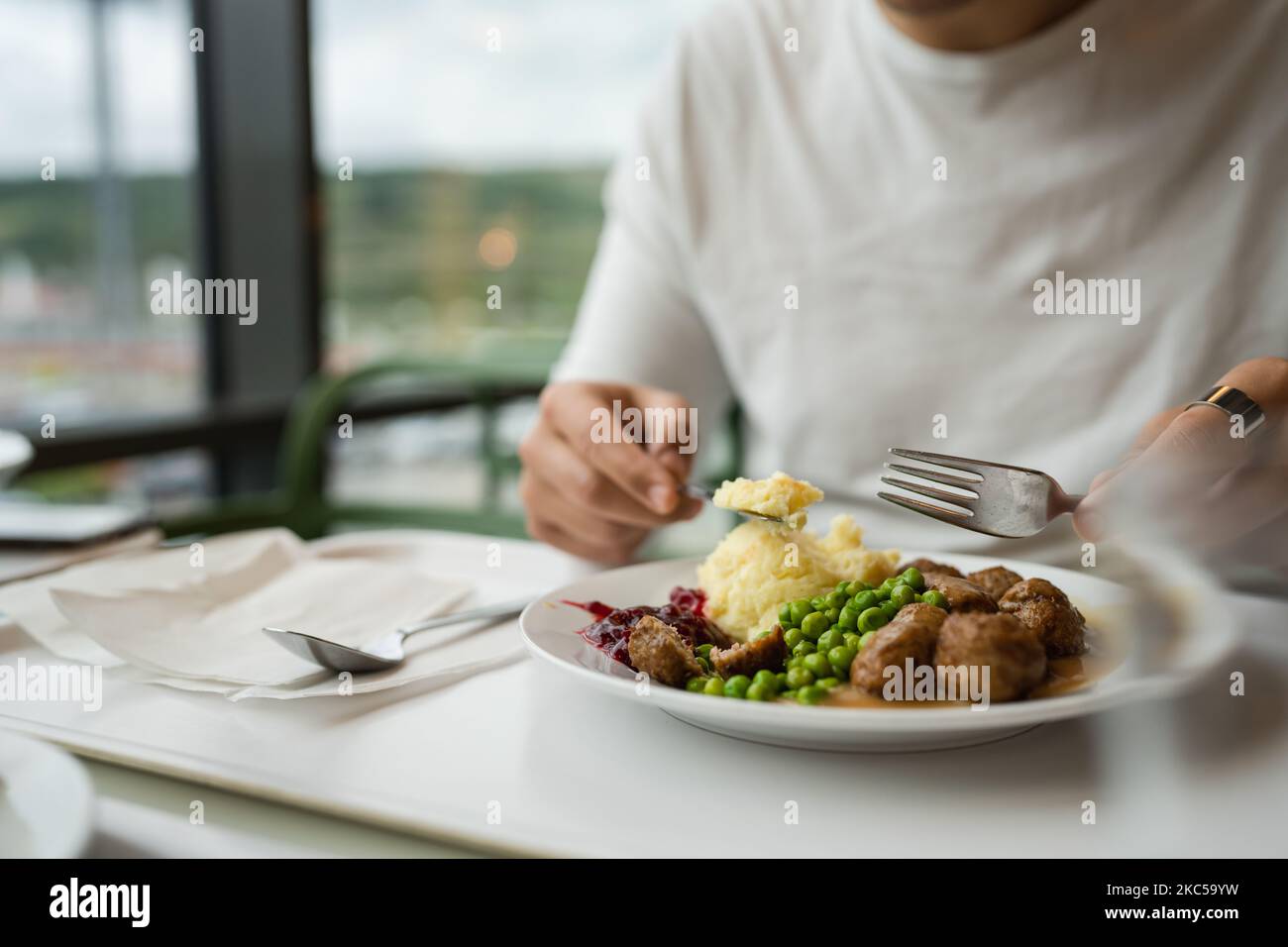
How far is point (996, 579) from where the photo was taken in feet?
4.06

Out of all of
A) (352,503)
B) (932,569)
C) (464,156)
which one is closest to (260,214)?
(464,156)

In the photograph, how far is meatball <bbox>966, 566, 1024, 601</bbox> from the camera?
1214 mm

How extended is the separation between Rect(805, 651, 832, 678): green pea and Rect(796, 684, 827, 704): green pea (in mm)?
43

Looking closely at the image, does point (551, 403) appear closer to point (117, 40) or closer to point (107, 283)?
point (107, 283)

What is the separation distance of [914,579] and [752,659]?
256 mm

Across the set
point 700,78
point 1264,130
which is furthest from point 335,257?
point 1264,130

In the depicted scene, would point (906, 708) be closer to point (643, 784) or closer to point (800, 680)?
point (800, 680)

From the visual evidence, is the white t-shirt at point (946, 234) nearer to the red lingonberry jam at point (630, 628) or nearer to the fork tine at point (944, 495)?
the fork tine at point (944, 495)

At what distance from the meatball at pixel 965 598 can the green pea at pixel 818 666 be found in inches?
6.3

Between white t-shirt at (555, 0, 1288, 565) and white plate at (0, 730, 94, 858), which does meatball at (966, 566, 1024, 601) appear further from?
white plate at (0, 730, 94, 858)

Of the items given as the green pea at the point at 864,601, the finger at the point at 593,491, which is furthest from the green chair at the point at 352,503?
the green pea at the point at 864,601

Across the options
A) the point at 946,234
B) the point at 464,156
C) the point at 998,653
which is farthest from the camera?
the point at 464,156

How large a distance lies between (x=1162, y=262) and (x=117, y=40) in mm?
3394

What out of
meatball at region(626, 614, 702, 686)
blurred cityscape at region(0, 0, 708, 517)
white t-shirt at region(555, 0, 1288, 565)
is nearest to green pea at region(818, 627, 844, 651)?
meatball at region(626, 614, 702, 686)
